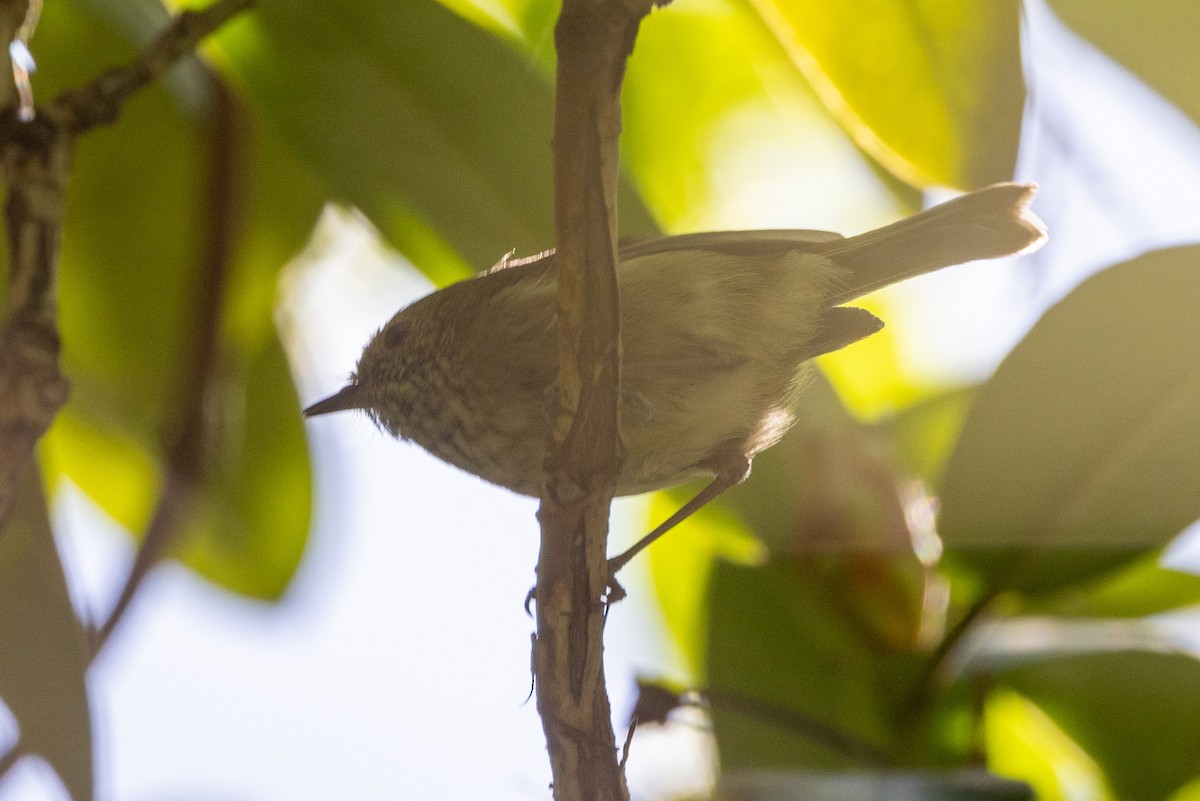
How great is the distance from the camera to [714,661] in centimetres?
197

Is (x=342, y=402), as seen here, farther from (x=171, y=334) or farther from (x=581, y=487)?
(x=581, y=487)

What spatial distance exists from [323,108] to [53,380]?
2.77 ft

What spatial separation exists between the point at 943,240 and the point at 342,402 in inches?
40.0

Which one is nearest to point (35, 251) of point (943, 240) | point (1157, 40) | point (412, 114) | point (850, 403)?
point (412, 114)

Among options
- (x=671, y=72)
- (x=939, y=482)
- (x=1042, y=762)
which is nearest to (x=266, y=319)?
(x=671, y=72)

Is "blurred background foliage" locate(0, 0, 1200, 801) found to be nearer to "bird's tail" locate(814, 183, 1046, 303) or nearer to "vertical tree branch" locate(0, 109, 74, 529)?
"bird's tail" locate(814, 183, 1046, 303)

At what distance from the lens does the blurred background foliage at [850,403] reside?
1.73 meters

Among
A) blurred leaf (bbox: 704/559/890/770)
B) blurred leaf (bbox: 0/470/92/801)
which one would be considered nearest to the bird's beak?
blurred leaf (bbox: 0/470/92/801)

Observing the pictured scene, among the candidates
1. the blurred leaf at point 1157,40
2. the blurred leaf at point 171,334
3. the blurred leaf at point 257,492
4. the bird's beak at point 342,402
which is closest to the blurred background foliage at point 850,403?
the blurred leaf at point 1157,40

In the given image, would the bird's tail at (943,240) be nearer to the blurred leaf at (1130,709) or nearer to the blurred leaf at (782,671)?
the blurred leaf at (782,671)

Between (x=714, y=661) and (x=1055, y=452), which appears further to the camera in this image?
(x=714, y=661)

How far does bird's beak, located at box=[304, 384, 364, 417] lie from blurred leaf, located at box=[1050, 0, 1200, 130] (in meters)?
1.26

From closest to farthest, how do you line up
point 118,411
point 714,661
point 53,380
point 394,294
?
point 53,380 < point 714,661 < point 394,294 < point 118,411

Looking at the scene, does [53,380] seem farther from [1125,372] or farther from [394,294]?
[1125,372]
